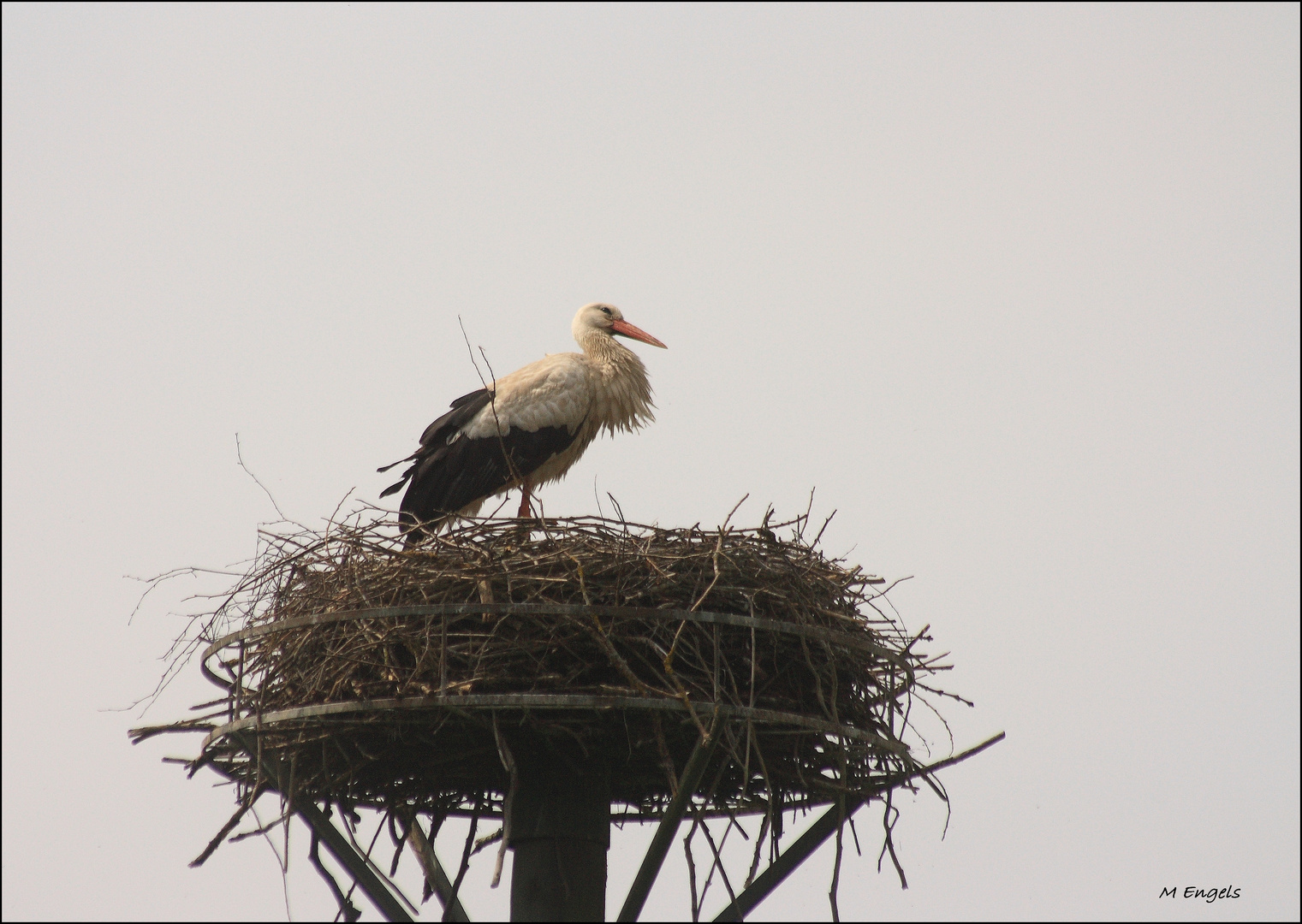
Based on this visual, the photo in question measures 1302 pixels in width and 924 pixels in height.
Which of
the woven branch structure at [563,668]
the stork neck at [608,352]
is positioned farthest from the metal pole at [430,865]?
the stork neck at [608,352]

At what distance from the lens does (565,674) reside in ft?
15.5

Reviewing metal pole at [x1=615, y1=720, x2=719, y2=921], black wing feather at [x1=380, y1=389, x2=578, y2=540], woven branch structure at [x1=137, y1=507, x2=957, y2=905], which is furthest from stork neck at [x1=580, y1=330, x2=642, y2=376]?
metal pole at [x1=615, y1=720, x2=719, y2=921]

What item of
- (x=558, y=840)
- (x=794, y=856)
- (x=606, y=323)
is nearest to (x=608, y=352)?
(x=606, y=323)

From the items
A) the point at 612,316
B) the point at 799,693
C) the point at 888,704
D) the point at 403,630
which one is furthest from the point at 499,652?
the point at 612,316

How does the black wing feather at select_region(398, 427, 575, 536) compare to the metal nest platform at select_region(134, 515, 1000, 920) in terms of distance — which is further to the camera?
the black wing feather at select_region(398, 427, 575, 536)

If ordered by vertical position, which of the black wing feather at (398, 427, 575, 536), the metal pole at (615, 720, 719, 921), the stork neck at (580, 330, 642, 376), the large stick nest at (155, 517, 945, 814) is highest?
the stork neck at (580, 330, 642, 376)

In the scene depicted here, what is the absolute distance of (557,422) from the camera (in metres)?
7.73

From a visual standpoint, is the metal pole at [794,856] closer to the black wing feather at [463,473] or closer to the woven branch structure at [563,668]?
the woven branch structure at [563,668]

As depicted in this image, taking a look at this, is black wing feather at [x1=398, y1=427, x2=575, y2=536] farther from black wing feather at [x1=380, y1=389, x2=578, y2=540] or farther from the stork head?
the stork head

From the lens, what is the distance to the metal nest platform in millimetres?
4633

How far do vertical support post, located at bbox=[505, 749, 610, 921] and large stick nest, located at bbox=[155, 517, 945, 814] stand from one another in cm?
12

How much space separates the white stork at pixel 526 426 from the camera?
7.44 meters

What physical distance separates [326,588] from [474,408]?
2.47 metres

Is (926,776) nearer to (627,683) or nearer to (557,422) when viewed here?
(627,683)
